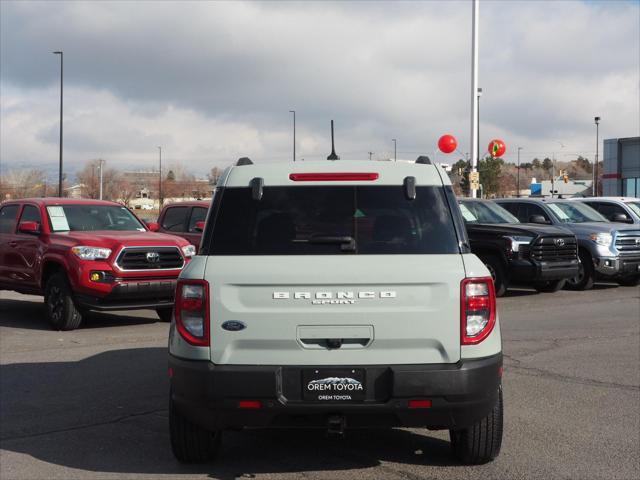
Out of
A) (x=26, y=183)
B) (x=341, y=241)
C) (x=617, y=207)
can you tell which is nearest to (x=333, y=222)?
(x=341, y=241)

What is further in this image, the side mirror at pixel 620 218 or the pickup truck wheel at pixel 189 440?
the side mirror at pixel 620 218

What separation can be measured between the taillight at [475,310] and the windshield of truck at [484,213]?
38.6 feet

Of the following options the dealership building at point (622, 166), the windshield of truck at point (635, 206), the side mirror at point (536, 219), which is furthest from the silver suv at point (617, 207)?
the dealership building at point (622, 166)

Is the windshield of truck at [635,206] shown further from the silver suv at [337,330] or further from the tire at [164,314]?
the silver suv at [337,330]

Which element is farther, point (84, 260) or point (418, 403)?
point (84, 260)

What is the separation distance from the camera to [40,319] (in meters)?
13.0

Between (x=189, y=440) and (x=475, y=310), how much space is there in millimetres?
1984

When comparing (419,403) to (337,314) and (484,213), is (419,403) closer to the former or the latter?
(337,314)

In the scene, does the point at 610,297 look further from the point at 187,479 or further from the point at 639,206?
the point at 187,479

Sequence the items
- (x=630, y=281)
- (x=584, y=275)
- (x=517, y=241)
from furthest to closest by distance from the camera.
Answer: (x=630, y=281) → (x=584, y=275) → (x=517, y=241)

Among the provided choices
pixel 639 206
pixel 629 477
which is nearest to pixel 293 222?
pixel 629 477

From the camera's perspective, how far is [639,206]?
66.6 feet

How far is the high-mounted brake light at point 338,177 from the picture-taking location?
16.2ft

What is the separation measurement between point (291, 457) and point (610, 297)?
1201 cm
